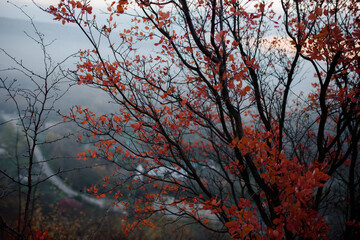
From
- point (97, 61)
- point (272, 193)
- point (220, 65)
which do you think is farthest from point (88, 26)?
point (272, 193)

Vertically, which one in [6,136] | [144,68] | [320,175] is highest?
[6,136]

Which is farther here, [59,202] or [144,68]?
[59,202]

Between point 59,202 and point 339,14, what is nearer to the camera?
point 339,14

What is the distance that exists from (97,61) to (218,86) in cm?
358

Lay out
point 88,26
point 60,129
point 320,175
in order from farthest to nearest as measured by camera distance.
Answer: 1. point 60,129
2. point 88,26
3. point 320,175

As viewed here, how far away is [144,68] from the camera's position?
5.80 metres

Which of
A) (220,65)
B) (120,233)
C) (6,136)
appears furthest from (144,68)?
(6,136)

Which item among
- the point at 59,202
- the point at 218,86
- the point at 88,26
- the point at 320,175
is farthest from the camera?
the point at 59,202

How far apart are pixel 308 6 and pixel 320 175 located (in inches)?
200

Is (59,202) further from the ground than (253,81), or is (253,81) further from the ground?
(59,202)

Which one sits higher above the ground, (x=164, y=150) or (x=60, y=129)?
(x=60, y=129)

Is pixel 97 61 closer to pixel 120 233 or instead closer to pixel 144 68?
pixel 144 68

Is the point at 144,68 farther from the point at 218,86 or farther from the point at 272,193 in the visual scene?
the point at 272,193

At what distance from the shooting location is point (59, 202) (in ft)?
58.2
